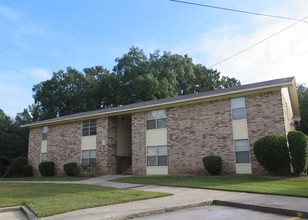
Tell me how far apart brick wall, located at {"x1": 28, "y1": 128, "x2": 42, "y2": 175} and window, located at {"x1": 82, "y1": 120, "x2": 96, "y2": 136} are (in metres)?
6.34

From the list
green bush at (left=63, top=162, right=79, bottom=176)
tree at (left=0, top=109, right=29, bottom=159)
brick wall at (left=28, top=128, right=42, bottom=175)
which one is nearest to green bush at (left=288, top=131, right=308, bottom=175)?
green bush at (left=63, top=162, right=79, bottom=176)

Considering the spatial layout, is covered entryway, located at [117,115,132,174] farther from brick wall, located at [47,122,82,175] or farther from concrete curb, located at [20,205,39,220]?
concrete curb, located at [20,205,39,220]

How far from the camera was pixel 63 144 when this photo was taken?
2770 cm

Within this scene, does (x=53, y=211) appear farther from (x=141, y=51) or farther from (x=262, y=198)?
(x=141, y=51)

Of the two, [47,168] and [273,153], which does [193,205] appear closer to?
[273,153]

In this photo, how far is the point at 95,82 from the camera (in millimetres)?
46094

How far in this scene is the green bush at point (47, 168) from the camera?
89.9 feet

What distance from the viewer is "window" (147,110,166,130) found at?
2202cm

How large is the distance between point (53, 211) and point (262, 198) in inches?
239

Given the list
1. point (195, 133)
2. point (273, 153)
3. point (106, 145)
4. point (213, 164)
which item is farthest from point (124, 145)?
point (273, 153)

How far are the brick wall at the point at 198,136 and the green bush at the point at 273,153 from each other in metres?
2.31

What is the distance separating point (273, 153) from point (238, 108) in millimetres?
3758

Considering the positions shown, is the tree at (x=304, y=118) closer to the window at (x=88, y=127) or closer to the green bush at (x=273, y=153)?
the green bush at (x=273, y=153)

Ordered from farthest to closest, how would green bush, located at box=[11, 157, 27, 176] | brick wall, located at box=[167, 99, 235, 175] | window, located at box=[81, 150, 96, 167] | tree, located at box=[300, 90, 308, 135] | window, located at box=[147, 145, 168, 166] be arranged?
tree, located at box=[300, 90, 308, 135], green bush, located at box=[11, 157, 27, 176], window, located at box=[81, 150, 96, 167], window, located at box=[147, 145, 168, 166], brick wall, located at box=[167, 99, 235, 175]
